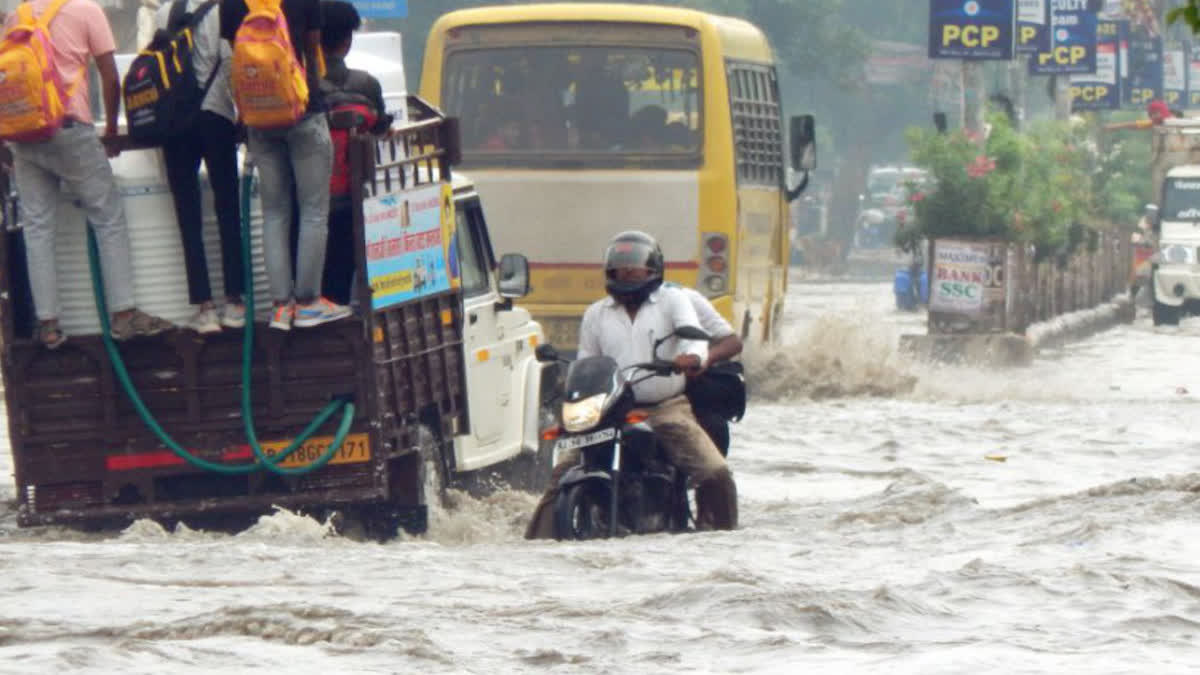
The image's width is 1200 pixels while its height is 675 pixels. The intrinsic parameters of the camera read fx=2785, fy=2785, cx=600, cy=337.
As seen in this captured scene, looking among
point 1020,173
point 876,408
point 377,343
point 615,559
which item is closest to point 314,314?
point 377,343

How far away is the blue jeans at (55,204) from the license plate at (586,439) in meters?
1.83

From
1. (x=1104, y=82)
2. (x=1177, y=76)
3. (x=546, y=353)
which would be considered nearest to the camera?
(x=546, y=353)

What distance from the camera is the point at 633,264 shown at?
10805 mm

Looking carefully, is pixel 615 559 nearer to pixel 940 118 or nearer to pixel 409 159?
pixel 409 159

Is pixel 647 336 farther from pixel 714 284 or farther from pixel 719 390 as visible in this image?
pixel 714 284

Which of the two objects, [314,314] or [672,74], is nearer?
[314,314]

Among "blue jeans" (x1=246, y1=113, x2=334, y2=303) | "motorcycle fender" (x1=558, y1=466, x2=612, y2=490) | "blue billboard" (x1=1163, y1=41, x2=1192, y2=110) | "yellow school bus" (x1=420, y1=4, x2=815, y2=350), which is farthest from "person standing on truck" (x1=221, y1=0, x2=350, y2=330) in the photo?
"blue billboard" (x1=1163, y1=41, x2=1192, y2=110)

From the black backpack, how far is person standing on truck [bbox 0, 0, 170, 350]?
180 mm

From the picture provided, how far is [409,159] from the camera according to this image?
455 inches

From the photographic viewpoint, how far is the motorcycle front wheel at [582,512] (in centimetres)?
1028

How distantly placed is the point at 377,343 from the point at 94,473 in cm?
123

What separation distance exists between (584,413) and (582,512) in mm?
375

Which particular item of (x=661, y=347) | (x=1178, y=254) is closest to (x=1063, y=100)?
(x=1178, y=254)

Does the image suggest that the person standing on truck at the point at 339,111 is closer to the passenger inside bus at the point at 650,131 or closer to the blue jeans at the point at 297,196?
the blue jeans at the point at 297,196
